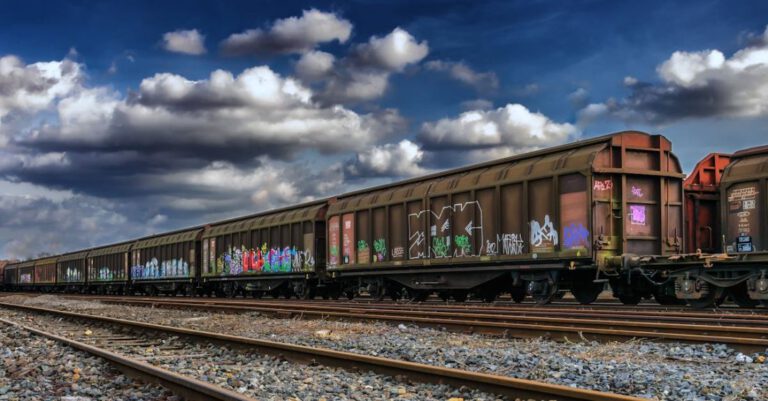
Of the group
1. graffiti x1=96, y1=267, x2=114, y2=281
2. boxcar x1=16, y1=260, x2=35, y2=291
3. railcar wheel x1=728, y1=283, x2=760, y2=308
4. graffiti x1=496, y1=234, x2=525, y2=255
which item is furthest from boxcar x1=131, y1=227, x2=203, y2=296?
boxcar x1=16, y1=260, x2=35, y2=291

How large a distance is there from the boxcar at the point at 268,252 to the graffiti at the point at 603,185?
1348 centimetres

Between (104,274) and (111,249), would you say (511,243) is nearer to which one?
(111,249)

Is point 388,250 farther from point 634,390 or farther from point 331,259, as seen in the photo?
point 634,390

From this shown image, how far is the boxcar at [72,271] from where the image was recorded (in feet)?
193

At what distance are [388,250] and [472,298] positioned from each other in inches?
120

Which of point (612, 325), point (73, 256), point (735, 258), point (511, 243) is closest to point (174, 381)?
point (612, 325)

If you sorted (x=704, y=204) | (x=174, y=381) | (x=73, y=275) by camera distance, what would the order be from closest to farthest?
(x=174, y=381) → (x=704, y=204) → (x=73, y=275)

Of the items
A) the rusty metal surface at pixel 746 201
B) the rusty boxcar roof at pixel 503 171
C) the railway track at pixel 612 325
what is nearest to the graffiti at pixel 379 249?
the rusty boxcar roof at pixel 503 171

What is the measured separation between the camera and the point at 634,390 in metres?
6.67

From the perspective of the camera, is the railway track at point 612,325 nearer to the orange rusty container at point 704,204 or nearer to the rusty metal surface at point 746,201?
the rusty metal surface at point 746,201

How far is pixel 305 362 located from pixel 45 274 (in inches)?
2663

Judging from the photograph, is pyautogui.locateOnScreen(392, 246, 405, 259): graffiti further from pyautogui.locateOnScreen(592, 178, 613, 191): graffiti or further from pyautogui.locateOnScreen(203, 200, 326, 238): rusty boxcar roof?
pyautogui.locateOnScreen(592, 178, 613, 191): graffiti

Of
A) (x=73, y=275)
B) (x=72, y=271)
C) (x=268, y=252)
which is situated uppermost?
(x=268, y=252)

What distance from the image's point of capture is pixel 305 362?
8.88 meters
